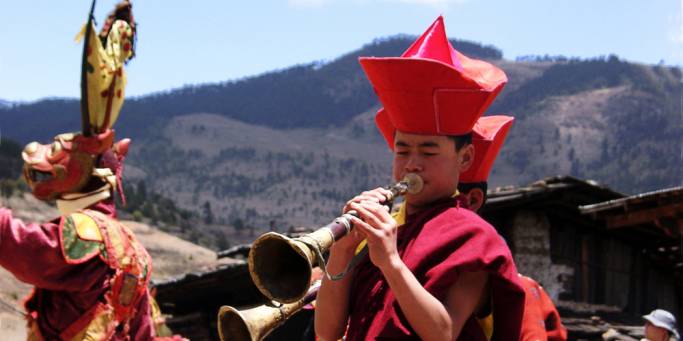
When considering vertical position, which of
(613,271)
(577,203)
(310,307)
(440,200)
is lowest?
(613,271)

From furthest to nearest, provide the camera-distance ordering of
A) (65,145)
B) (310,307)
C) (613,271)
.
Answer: (613,271), (65,145), (310,307)

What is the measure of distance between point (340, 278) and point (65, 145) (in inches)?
145

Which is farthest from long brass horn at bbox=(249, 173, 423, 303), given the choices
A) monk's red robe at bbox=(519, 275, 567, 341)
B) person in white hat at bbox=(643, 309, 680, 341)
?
person in white hat at bbox=(643, 309, 680, 341)

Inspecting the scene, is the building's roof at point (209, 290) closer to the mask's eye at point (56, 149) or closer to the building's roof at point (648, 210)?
the building's roof at point (648, 210)

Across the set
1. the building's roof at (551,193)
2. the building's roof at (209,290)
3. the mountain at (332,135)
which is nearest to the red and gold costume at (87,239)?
the building's roof at (551,193)

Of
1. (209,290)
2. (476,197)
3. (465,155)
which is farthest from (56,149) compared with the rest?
(209,290)

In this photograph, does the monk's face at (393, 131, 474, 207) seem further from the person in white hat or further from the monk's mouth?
the person in white hat

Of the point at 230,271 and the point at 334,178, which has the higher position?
the point at 230,271

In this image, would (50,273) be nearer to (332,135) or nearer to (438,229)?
(438,229)

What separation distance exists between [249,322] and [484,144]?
1172mm

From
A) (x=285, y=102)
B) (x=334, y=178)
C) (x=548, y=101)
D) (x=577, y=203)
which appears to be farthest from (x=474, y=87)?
(x=285, y=102)

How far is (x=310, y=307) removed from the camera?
407 centimetres

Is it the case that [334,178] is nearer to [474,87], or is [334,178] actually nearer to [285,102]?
[285,102]

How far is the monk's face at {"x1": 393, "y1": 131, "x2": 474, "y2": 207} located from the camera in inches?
131
